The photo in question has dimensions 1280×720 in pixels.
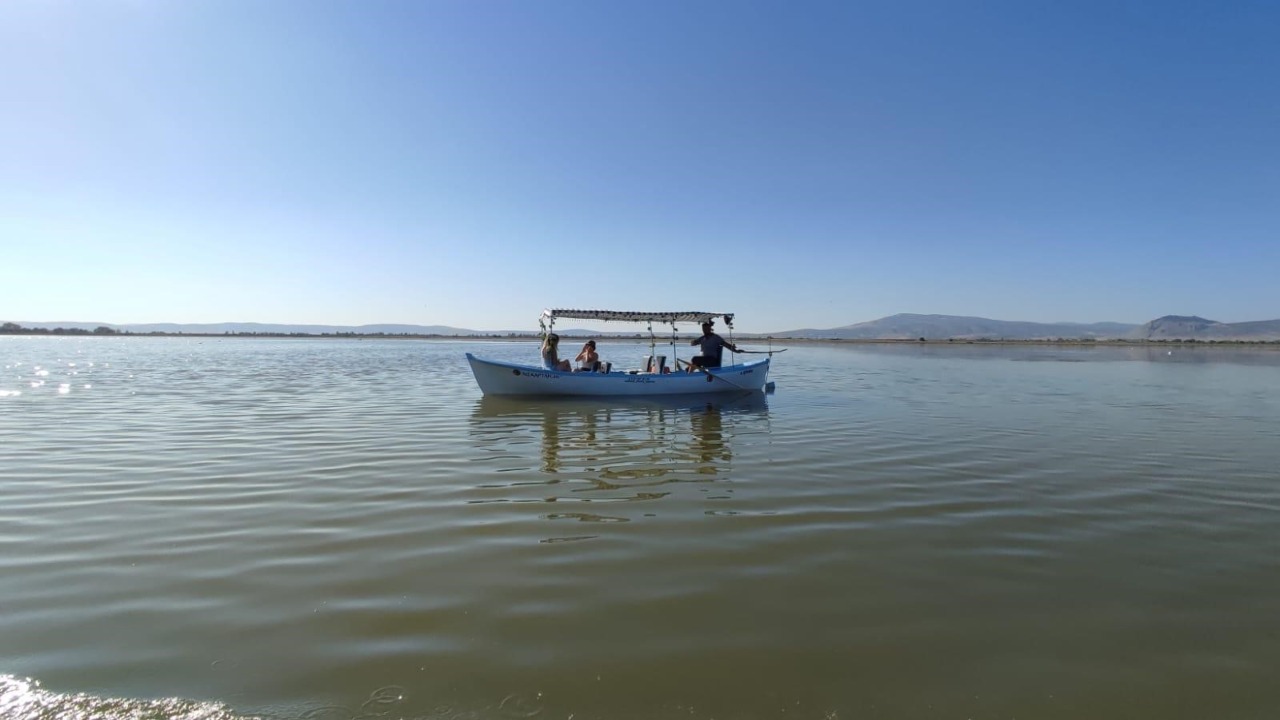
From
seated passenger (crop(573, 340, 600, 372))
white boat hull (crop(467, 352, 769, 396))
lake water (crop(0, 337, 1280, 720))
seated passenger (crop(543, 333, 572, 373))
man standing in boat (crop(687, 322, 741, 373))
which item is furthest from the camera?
seated passenger (crop(573, 340, 600, 372))

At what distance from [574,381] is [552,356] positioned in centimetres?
142

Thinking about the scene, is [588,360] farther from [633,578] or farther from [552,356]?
[633,578]

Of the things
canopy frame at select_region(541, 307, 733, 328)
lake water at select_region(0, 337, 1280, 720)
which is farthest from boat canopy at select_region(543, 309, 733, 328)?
lake water at select_region(0, 337, 1280, 720)

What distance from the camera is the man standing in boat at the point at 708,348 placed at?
2123cm

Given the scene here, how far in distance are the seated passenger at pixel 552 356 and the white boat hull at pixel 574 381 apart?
0.70 meters

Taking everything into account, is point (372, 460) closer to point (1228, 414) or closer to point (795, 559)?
point (795, 559)

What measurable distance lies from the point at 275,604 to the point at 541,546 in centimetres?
232

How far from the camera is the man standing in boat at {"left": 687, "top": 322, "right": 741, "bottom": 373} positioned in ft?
69.7

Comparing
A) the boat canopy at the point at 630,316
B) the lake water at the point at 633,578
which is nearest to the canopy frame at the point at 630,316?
the boat canopy at the point at 630,316

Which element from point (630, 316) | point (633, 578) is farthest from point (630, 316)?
point (633, 578)

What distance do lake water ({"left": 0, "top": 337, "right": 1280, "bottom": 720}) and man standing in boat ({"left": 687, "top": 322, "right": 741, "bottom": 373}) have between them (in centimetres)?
949

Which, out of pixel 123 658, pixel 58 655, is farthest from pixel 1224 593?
pixel 58 655

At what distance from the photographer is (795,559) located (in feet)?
18.8

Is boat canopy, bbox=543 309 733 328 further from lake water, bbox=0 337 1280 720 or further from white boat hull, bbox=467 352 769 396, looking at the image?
lake water, bbox=0 337 1280 720
